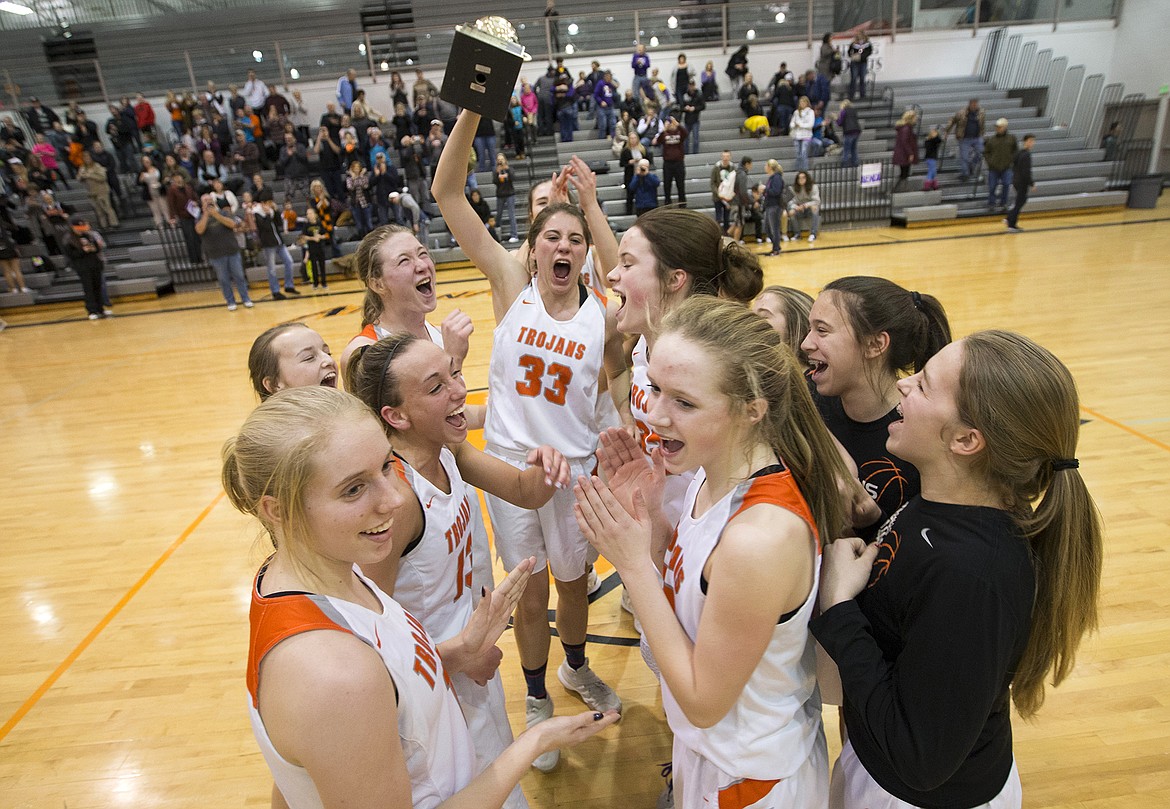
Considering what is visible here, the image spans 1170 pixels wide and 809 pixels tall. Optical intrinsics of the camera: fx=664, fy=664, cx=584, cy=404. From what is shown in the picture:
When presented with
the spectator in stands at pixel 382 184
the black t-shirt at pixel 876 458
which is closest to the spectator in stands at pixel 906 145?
the spectator in stands at pixel 382 184

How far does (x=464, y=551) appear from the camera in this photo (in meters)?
2.16

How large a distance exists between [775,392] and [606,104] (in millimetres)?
17487

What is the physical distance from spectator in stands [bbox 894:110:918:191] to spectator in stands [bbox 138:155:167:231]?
17410 millimetres

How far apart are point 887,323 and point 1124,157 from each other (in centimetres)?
2108

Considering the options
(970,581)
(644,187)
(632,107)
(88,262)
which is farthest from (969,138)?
(88,262)

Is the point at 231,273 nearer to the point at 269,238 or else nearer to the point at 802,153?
the point at 269,238

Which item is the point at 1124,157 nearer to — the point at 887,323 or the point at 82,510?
the point at 887,323

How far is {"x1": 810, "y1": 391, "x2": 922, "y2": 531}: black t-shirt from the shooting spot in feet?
6.42

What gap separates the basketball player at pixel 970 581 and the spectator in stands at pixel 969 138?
17849mm

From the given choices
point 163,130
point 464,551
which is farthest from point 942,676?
point 163,130

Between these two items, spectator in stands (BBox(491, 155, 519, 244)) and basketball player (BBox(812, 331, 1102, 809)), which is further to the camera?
spectator in stands (BBox(491, 155, 519, 244))

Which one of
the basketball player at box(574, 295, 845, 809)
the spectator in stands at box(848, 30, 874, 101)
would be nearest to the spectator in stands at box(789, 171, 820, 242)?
the spectator in stands at box(848, 30, 874, 101)

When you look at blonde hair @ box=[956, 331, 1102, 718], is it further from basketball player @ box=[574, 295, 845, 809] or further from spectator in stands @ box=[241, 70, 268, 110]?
spectator in stands @ box=[241, 70, 268, 110]

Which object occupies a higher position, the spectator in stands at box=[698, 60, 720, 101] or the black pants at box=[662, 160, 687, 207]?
the spectator in stands at box=[698, 60, 720, 101]
